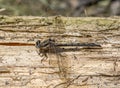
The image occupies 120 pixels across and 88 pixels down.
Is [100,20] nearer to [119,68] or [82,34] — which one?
[82,34]

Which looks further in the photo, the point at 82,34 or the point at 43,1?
the point at 43,1

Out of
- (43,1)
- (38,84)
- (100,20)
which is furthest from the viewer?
(43,1)

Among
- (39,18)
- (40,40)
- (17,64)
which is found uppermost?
(39,18)

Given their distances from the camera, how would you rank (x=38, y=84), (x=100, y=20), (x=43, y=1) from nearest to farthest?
(x=38, y=84), (x=100, y=20), (x=43, y=1)

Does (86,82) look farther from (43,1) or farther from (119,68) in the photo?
(43,1)

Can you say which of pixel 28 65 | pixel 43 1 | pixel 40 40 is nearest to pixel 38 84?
pixel 28 65

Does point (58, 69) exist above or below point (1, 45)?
below
